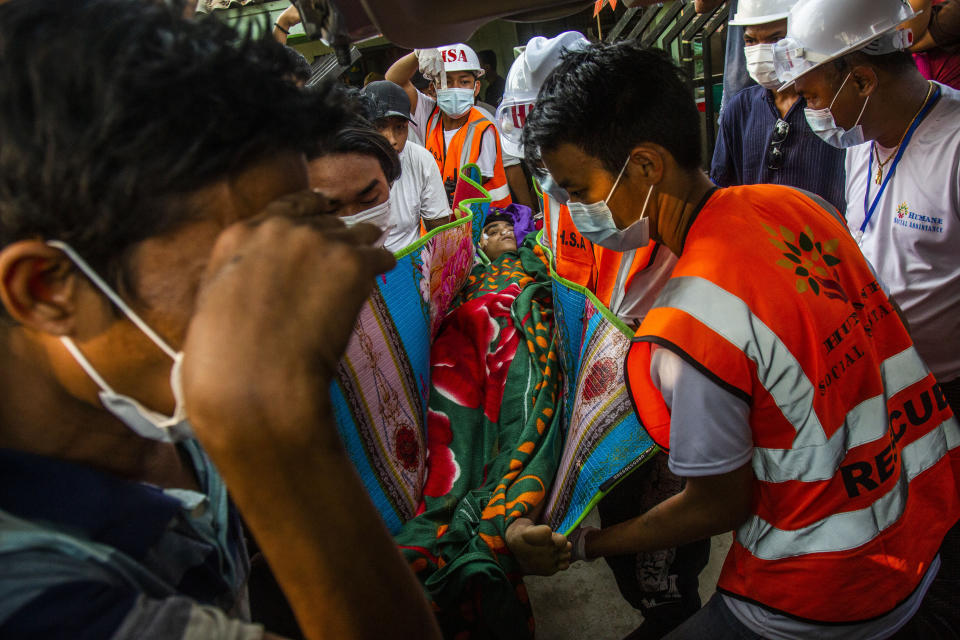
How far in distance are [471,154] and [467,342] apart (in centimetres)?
318

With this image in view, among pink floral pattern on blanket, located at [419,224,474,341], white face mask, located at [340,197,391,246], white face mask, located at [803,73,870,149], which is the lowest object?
pink floral pattern on blanket, located at [419,224,474,341]

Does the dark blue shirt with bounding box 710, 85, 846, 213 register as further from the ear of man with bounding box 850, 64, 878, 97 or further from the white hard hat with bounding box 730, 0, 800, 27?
the ear of man with bounding box 850, 64, 878, 97

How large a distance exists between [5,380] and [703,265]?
3.84ft

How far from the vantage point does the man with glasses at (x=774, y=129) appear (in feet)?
9.29

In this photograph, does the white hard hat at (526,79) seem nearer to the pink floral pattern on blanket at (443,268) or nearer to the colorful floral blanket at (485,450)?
the pink floral pattern on blanket at (443,268)

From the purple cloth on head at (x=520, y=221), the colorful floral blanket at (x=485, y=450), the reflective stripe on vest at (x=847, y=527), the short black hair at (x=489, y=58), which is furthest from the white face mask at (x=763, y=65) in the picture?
the short black hair at (x=489, y=58)

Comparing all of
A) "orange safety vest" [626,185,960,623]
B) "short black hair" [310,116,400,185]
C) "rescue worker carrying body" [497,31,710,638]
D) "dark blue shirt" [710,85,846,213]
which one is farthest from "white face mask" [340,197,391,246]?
"dark blue shirt" [710,85,846,213]

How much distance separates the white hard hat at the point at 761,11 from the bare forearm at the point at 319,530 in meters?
3.14

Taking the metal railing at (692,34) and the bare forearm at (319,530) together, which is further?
the metal railing at (692,34)

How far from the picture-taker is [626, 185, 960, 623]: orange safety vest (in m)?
1.14

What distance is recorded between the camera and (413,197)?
352 centimetres

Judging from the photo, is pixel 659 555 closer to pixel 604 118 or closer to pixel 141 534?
pixel 604 118

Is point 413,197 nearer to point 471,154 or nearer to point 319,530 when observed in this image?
point 471,154

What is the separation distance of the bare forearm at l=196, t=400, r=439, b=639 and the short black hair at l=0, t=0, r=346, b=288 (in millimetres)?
273
